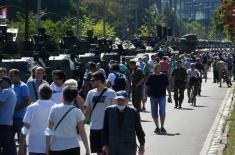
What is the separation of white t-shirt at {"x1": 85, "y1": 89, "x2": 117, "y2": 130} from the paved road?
142 inches

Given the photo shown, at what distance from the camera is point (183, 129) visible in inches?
820

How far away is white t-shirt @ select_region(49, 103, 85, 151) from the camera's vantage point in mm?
9883

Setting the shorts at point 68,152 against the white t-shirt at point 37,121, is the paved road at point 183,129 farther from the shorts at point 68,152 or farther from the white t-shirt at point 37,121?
the shorts at point 68,152

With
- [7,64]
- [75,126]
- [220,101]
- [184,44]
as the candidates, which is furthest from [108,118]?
[184,44]

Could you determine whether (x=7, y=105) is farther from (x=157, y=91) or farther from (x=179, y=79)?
(x=179, y=79)

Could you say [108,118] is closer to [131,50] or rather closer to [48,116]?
[48,116]

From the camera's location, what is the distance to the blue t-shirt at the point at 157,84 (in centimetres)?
1919

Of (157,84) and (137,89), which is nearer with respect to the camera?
(157,84)

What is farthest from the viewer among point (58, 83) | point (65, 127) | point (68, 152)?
point (58, 83)

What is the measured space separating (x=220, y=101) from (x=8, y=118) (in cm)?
2013

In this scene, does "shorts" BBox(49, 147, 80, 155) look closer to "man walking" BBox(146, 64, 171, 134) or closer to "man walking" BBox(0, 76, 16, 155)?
"man walking" BBox(0, 76, 16, 155)

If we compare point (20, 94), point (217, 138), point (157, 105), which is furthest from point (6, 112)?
point (157, 105)

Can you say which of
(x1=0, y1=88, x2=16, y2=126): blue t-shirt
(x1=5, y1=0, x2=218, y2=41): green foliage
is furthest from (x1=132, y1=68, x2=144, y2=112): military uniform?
(x1=5, y1=0, x2=218, y2=41): green foliage

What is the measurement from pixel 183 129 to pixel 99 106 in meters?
8.72
